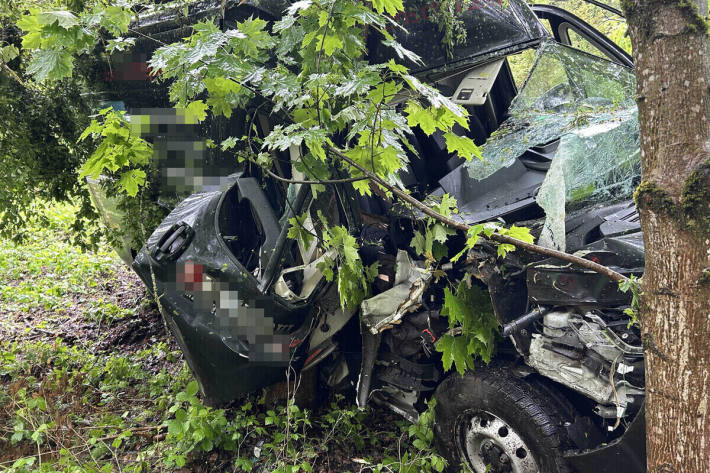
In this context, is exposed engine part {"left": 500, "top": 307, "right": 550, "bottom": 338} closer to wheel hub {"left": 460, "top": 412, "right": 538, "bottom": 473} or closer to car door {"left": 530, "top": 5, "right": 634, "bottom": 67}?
wheel hub {"left": 460, "top": 412, "right": 538, "bottom": 473}

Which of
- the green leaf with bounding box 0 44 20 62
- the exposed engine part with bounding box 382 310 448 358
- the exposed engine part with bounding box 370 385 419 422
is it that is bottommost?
the exposed engine part with bounding box 370 385 419 422

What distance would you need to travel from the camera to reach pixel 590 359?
2375mm

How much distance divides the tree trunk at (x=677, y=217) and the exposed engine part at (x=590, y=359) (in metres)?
0.74

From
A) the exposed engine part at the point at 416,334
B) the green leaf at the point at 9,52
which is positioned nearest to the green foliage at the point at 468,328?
the exposed engine part at the point at 416,334

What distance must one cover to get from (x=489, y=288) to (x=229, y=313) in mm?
1383

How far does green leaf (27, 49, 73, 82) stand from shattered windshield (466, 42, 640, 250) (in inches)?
89.3

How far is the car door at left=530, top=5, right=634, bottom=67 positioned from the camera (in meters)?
3.78

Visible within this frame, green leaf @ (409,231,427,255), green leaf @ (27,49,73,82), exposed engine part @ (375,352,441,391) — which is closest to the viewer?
green leaf @ (27,49,73,82)

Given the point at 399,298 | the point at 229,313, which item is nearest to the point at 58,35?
the point at 229,313

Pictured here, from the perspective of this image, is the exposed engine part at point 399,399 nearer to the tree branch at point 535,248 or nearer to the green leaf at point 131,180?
the tree branch at point 535,248

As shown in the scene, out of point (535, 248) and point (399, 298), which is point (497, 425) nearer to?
point (399, 298)

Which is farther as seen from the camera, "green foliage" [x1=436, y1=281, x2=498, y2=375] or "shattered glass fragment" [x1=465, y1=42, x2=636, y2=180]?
"shattered glass fragment" [x1=465, y1=42, x2=636, y2=180]

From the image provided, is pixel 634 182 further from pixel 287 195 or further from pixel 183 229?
pixel 183 229

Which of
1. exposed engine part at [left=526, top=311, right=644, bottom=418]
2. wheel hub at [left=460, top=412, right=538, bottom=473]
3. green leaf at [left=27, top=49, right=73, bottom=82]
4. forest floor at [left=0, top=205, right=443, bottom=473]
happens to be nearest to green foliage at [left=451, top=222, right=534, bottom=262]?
exposed engine part at [left=526, top=311, right=644, bottom=418]
